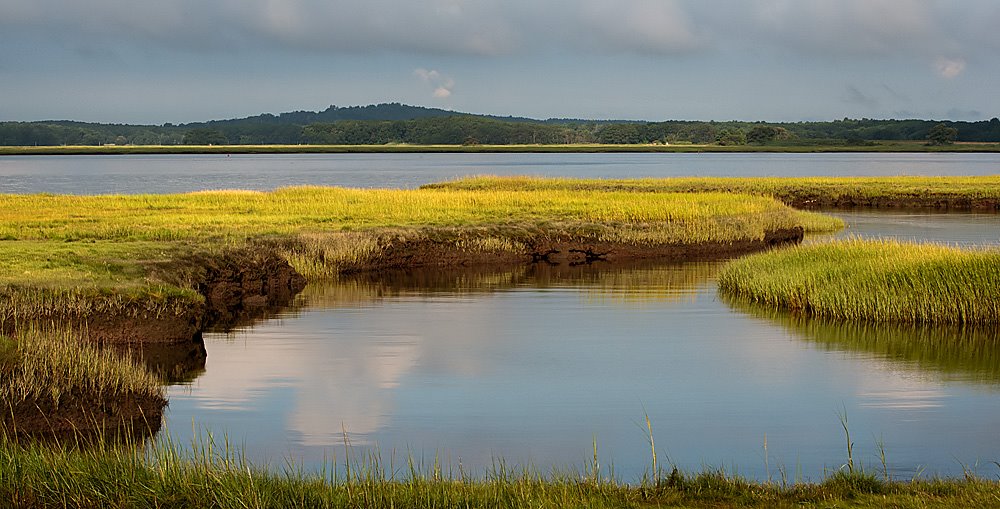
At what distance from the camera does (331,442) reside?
52.2 feet

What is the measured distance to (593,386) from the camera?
19.8 metres

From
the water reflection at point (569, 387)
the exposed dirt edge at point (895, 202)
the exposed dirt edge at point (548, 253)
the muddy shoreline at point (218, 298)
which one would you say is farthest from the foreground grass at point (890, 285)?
the exposed dirt edge at point (895, 202)

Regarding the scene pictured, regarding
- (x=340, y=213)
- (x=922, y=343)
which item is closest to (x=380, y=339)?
(x=922, y=343)

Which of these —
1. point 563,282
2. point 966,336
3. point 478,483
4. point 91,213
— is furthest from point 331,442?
point 91,213

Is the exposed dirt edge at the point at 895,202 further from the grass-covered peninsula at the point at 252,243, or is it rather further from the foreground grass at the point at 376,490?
the foreground grass at the point at 376,490

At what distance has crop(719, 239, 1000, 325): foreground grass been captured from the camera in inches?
965

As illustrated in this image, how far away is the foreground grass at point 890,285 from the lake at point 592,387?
64cm

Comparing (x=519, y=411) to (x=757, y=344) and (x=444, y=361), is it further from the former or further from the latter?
(x=757, y=344)

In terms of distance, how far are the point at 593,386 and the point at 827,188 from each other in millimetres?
58292

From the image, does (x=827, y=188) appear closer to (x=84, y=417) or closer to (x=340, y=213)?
(x=340, y=213)

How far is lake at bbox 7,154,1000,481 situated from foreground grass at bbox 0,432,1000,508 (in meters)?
2.14

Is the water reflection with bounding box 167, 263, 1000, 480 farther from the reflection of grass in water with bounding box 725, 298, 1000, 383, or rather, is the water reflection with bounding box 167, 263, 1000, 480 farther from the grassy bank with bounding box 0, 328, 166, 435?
the grassy bank with bounding box 0, 328, 166, 435

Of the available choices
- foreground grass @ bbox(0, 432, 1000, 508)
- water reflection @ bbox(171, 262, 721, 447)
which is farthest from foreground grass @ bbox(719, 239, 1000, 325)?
foreground grass @ bbox(0, 432, 1000, 508)

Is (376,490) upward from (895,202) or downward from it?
upward
